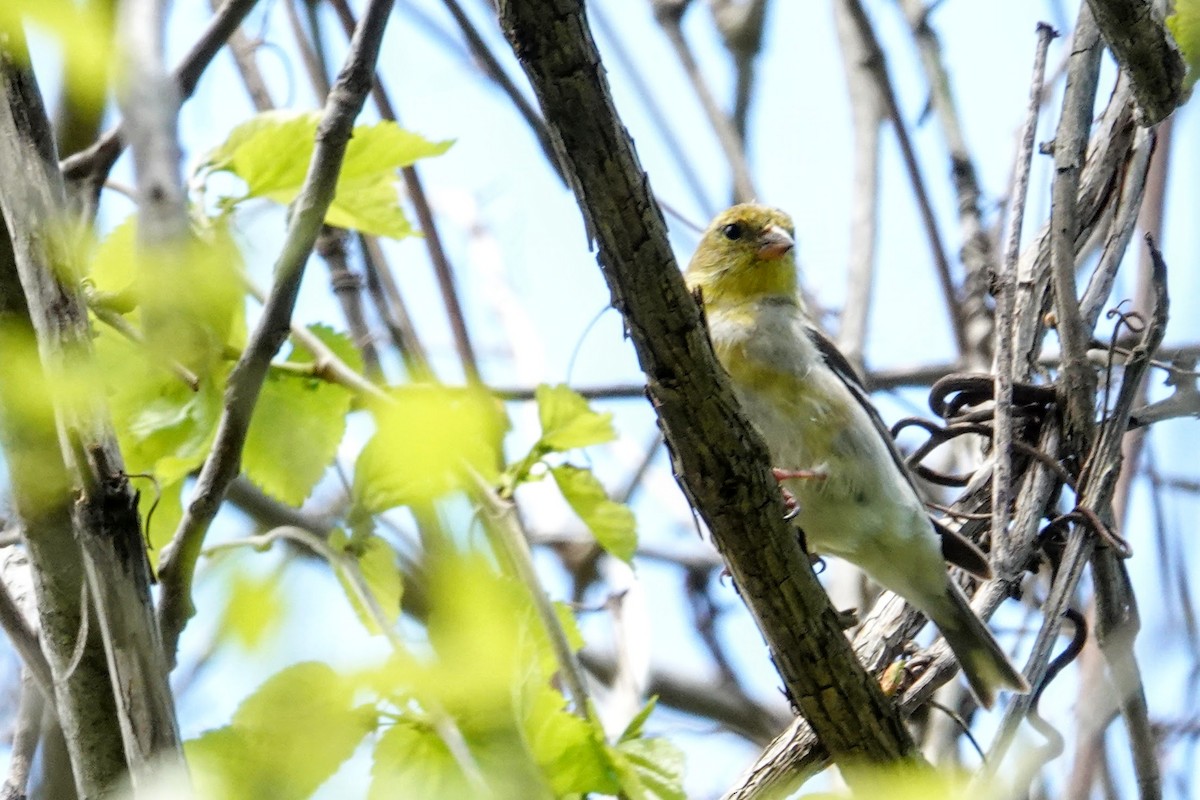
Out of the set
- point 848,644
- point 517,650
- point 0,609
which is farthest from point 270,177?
point 848,644

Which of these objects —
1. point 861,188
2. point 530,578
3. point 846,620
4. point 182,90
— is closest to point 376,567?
point 530,578

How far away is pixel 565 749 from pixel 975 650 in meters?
1.64

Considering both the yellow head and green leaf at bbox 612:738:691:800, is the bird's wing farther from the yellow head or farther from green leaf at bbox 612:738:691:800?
green leaf at bbox 612:738:691:800

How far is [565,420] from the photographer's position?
2682 millimetres

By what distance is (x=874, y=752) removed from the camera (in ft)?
8.40

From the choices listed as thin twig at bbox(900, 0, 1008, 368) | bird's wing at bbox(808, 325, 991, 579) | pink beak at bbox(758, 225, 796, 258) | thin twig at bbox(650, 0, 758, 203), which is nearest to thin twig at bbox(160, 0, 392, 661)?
bird's wing at bbox(808, 325, 991, 579)

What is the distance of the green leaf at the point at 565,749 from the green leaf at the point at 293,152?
107cm

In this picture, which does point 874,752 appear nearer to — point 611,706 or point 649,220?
point 649,220

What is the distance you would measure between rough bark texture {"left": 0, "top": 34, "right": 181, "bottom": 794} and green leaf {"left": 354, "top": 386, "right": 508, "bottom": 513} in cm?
39

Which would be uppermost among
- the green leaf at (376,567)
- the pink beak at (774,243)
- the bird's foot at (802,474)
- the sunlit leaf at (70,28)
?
the pink beak at (774,243)

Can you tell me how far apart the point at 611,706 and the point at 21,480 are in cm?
230

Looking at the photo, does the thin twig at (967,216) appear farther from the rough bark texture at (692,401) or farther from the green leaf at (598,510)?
the rough bark texture at (692,401)

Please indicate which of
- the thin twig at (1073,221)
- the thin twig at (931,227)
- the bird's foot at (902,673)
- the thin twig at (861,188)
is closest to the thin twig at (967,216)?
the thin twig at (931,227)

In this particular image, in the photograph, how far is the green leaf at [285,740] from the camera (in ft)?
5.25
